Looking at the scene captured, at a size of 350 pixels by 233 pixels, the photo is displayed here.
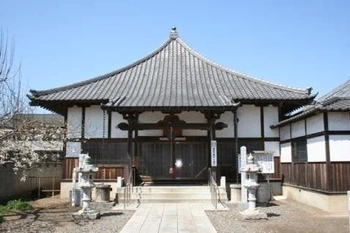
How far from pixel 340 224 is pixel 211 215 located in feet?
14.2

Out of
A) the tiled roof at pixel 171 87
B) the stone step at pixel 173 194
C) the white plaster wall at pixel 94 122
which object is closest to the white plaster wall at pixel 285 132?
the tiled roof at pixel 171 87

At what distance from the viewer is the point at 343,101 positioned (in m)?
14.2

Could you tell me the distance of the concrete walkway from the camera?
34.4ft

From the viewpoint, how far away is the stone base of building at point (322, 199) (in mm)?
13453

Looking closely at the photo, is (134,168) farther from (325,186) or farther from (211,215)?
(325,186)

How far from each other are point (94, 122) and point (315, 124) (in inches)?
446

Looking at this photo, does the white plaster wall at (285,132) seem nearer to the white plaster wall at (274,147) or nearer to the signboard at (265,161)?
the white plaster wall at (274,147)

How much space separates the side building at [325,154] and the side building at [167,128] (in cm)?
279

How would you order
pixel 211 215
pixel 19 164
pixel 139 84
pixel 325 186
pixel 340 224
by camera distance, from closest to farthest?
1. pixel 340 224
2. pixel 211 215
3. pixel 325 186
4. pixel 19 164
5. pixel 139 84

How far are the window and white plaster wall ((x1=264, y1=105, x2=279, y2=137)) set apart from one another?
1989 millimetres

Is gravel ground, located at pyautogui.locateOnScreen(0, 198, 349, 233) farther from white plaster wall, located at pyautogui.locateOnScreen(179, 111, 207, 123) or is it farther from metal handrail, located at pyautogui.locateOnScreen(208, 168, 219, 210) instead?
white plaster wall, located at pyautogui.locateOnScreen(179, 111, 207, 123)

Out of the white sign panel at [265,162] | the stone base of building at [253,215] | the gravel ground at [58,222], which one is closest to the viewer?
the gravel ground at [58,222]

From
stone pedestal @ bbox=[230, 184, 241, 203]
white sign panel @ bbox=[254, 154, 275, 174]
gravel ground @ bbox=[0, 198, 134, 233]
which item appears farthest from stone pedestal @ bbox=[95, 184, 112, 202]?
white sign panel @ bbox=[254, 154, 275, 174]

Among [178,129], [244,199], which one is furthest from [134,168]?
[244,199]
